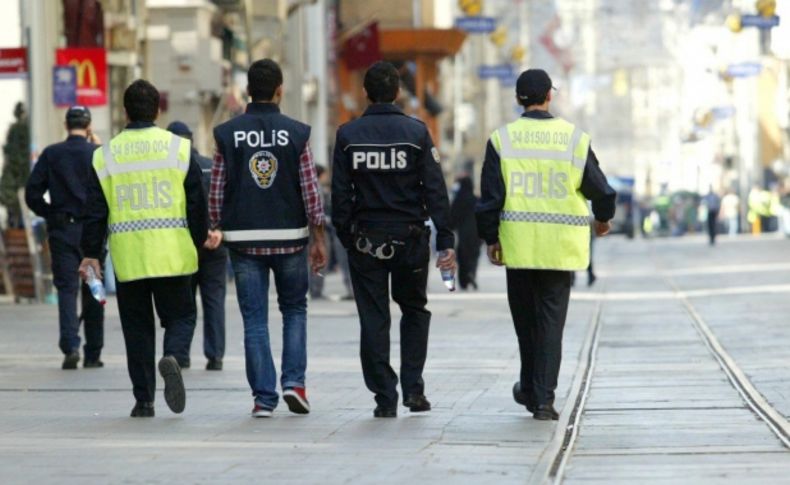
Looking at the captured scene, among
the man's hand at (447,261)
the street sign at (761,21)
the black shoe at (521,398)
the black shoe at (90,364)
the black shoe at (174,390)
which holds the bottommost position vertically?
the black shoe at (90,364)

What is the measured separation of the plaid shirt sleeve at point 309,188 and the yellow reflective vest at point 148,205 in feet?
2.23

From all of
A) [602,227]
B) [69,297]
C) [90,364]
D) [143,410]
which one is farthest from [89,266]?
[90,364]

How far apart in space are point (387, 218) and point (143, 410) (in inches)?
68.8

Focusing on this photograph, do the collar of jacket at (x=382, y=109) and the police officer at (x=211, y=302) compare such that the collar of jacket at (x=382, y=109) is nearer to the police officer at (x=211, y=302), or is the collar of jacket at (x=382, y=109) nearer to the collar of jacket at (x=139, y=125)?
the collar of jacket at (x=139, y=125)

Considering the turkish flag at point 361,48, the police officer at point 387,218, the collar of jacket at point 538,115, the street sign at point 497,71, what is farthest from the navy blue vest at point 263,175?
the turkish flag at point 361,48

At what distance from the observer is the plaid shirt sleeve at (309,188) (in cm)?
1219

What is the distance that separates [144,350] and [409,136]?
191 cm

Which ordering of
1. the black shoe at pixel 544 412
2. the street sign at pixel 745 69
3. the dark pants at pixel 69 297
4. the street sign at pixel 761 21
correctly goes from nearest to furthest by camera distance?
the black shoe at pixel 544 412 → the dark pants at pixel 69 297 → the street sign at pixel 761 21 → the street sign at pixel 745 69

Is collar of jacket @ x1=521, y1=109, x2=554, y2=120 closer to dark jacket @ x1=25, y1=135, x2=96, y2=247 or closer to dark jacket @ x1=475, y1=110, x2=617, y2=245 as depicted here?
dark jacket @ x1=475, y1=110, x2=617, y2=245

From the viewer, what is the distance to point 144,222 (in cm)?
1237

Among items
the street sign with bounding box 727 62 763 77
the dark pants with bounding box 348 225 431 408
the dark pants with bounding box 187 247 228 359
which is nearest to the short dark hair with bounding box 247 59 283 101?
the dark pants with bounding box 348 225 431 408

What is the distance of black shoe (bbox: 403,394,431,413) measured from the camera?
484 inches

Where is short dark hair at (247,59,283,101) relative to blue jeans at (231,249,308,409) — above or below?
above

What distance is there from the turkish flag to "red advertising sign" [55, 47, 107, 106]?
32175 mm
